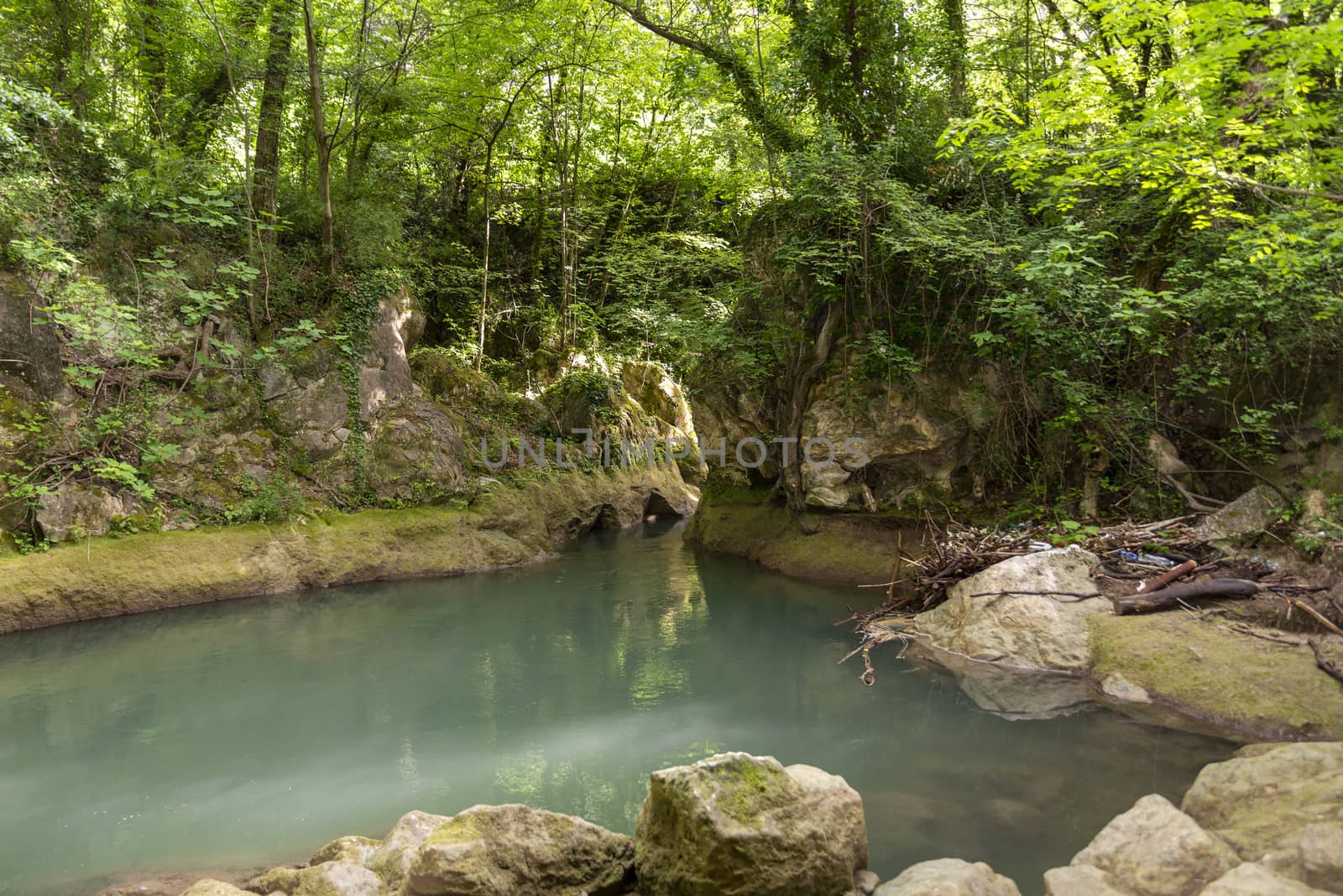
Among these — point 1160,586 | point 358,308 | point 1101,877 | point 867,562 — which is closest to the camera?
point 1101,877

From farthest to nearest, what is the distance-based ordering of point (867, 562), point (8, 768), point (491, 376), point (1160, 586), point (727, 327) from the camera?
point (491, 376) → point (727, 327) → point (867, 562) → point (1160, 586) → point (8, 768)

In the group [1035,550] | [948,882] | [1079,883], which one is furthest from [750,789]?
[1035,550]

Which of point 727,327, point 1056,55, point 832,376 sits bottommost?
point 832,376

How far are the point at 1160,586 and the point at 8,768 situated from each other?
30.3 ft

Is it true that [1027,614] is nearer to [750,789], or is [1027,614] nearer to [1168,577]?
[1168,577]

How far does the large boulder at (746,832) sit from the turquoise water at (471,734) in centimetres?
59

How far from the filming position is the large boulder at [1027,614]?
6.70 metres

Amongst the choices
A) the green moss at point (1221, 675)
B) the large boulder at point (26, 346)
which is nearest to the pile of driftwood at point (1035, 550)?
the green moss at point (1221, 675)

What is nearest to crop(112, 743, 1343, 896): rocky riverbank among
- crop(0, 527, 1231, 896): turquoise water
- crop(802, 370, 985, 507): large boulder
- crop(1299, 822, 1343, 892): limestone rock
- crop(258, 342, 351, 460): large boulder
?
crop(1299, 822, 1343, 892): limestone rock

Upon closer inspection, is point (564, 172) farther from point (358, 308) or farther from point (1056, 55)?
point (1056, 55)

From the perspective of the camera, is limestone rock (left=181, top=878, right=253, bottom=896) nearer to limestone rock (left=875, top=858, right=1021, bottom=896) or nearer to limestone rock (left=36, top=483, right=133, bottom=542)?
limestone rock (left=875, top=858, right=1021, bottom=896)

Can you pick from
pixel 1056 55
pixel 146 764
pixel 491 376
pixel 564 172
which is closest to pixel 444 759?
pixel 146 764

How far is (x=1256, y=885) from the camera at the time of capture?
2.71 metres

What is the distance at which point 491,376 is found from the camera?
1608 cm
